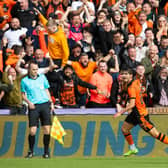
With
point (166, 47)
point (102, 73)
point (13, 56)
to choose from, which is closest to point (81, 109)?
point (102, 73)

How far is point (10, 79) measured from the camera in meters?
15.9

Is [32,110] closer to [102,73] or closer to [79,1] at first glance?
[102,73]

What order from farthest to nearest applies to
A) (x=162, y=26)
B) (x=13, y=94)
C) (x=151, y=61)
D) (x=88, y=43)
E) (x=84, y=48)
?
1. (x=162, y=26)
2. (x=88, y=43)
3. (x=84, y=48)
4. (x=151, y=61)
5. (x=13, y=94)

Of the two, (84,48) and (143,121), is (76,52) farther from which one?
(143,121)

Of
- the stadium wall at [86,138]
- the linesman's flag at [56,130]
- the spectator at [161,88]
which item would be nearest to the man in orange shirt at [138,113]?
the linesman's flag at [56,130]

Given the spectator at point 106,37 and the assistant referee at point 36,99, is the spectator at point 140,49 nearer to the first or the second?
the spectator at point 106,37

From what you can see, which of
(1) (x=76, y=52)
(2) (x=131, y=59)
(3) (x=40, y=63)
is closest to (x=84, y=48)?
(1) (x=76, y=52)

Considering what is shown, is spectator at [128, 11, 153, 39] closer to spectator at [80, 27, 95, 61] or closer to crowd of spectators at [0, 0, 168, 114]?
crowd of spectators at [0, 0, 168, 114]

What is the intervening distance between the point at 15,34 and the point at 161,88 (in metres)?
3.82

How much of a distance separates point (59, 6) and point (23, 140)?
4.20 m

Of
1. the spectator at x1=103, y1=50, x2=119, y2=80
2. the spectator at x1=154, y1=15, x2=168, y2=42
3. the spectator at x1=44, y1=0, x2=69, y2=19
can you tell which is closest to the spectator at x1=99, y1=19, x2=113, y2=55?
the spectator at x1=103, y1=50, x2=119, y2=80

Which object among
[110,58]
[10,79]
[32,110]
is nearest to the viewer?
[32,110]

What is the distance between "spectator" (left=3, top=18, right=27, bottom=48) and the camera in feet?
56.6

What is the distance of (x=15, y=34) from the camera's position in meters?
17.3
